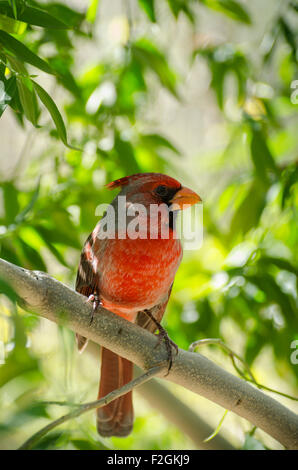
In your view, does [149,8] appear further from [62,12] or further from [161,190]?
[161,190]

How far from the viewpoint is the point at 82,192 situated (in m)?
1.79

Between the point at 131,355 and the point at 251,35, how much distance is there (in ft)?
12.4

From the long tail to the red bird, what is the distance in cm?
22

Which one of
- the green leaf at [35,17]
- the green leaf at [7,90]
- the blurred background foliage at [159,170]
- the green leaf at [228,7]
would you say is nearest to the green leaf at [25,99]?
the green leaf at [7,90]

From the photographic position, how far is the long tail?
5.54 ft

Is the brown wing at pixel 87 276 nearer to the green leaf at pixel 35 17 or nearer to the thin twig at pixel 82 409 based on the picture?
the thin twig at pixel 82 409

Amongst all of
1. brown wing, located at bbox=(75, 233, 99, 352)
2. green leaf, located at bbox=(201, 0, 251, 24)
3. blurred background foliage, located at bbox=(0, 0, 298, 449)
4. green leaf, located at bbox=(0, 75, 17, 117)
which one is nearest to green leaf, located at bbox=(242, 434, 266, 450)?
blurred background foliage, located at bbox=(0, 0, 298, 449)

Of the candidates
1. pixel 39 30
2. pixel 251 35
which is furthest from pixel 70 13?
pixel 251 35

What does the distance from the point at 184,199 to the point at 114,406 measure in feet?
2.28

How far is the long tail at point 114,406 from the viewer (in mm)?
1688

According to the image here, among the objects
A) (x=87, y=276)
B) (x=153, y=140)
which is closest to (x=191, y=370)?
(x=87, y=276)

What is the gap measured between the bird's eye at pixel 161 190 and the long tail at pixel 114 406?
0.57 metres
